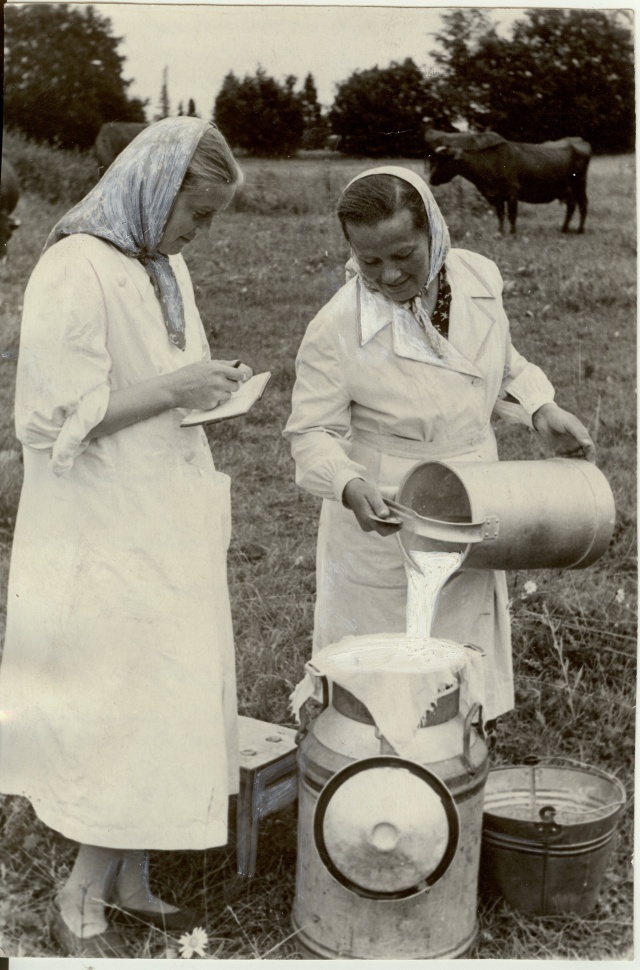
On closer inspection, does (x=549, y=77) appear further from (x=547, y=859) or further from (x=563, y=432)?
(x=547, y=859)

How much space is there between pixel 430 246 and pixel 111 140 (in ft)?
3.29

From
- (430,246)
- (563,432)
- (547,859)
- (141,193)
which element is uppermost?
(141,193)

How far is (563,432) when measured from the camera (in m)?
2.96

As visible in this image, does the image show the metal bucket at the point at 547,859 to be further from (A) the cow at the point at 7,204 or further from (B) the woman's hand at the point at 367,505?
(A) the cow at the point at 7,204

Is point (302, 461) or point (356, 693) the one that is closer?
point (356, 693)

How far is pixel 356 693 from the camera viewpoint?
2.61 metres

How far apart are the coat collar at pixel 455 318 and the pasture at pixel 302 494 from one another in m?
0.31

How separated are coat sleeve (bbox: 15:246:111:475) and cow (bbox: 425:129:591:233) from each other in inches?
49.0

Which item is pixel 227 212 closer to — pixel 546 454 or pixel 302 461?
pixel 302 461

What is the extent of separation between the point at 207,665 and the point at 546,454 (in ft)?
5.48

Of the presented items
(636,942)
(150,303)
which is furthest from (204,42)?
(636,942)

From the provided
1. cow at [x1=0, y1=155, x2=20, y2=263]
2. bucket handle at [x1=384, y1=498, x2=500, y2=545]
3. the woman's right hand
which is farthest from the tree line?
bucket handle at [x1=384, y1=498, x2=500, y2=545]

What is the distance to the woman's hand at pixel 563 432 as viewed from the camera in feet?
9.62

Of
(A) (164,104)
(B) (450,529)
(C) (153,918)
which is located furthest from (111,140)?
(C) (153,918)
